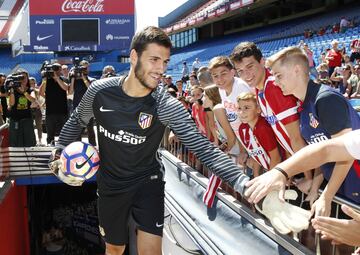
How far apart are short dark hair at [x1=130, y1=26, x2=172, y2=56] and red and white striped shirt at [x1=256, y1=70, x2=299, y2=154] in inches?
34.0

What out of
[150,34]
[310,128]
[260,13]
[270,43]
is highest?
[260,13]

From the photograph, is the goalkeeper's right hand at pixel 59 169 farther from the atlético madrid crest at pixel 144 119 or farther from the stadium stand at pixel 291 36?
the stadium stand at pixel 291 36

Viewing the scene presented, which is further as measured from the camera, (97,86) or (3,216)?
(3,216)

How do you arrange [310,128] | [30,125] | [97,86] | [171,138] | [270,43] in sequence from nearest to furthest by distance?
[310,128], [97,86], [171,138], [30,125], [270,43]

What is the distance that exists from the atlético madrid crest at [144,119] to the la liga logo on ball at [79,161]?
1.68 feet

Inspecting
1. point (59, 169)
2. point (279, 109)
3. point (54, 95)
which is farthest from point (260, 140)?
point (54, 95)

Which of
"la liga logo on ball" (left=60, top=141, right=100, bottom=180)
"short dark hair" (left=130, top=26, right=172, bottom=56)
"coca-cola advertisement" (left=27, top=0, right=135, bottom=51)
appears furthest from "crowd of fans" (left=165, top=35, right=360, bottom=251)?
"coca-cola advertisement" (left=27, top=0, right=135, bottom=51)

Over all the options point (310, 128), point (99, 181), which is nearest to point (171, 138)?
point (99, 181)

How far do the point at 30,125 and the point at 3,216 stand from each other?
2073 mm

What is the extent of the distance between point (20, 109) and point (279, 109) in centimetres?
563

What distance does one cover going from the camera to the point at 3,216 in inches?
235

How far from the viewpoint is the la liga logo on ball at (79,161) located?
10.1 ft

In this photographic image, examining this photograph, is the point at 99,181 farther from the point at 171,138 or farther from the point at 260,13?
the point at 260,13

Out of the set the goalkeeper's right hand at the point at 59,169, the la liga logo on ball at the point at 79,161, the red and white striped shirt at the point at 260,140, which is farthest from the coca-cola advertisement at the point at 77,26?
the la liga logo on ball at the point at 79,161
